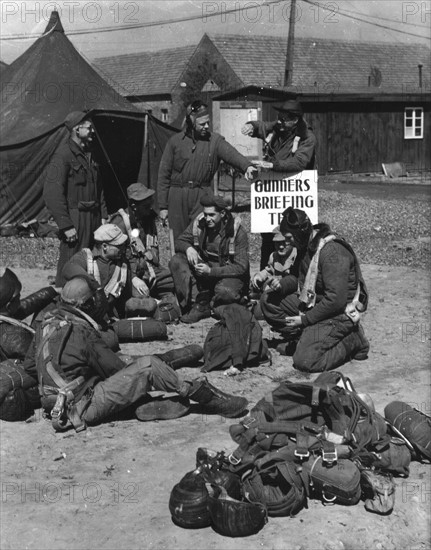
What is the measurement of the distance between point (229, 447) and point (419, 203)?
15.6 m

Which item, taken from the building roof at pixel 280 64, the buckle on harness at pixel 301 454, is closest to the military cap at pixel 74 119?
the buckle on harness at pixel 301 454

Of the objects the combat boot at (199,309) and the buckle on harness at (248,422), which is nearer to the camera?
the buckle on harness at (248,422)

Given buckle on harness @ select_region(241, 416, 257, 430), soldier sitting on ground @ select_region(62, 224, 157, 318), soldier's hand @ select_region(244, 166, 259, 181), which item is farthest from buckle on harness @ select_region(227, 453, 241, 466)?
soldier's hand @ select_region(244, 166, 259, 181)

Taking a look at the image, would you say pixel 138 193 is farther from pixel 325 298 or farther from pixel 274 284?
pixel 325 298

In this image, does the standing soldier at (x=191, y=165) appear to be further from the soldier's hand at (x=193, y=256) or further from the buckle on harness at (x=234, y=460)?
the buckle on harness at (x=234, y=460)

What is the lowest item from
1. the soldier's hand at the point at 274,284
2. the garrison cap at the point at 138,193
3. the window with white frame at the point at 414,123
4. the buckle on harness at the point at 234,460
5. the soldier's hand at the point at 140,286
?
the buckle on harness at the point at 234,460

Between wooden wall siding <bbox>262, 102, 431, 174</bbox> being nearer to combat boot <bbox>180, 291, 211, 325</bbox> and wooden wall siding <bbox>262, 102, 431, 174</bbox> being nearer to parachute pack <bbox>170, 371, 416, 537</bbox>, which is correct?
combat boot <bbox>180, 291, 211, 325</bbox>

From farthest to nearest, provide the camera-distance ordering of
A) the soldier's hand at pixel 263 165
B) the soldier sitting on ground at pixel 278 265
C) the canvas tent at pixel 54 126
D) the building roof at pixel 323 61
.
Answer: the building roof at pixel 323 61 → the canvas tent at pixel 54 126 → the soldier's hand at pixel 263 165 → the soldier sitting on ground at pixel 278 265

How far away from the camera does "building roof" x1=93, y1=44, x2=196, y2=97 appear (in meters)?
40.9

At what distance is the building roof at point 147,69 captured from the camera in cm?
4088

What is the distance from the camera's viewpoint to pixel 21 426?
6.21 meters

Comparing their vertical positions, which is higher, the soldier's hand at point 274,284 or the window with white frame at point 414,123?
the window with white frame at point 414,123

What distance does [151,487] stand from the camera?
5.21 metres

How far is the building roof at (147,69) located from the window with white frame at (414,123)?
40.5 feet
